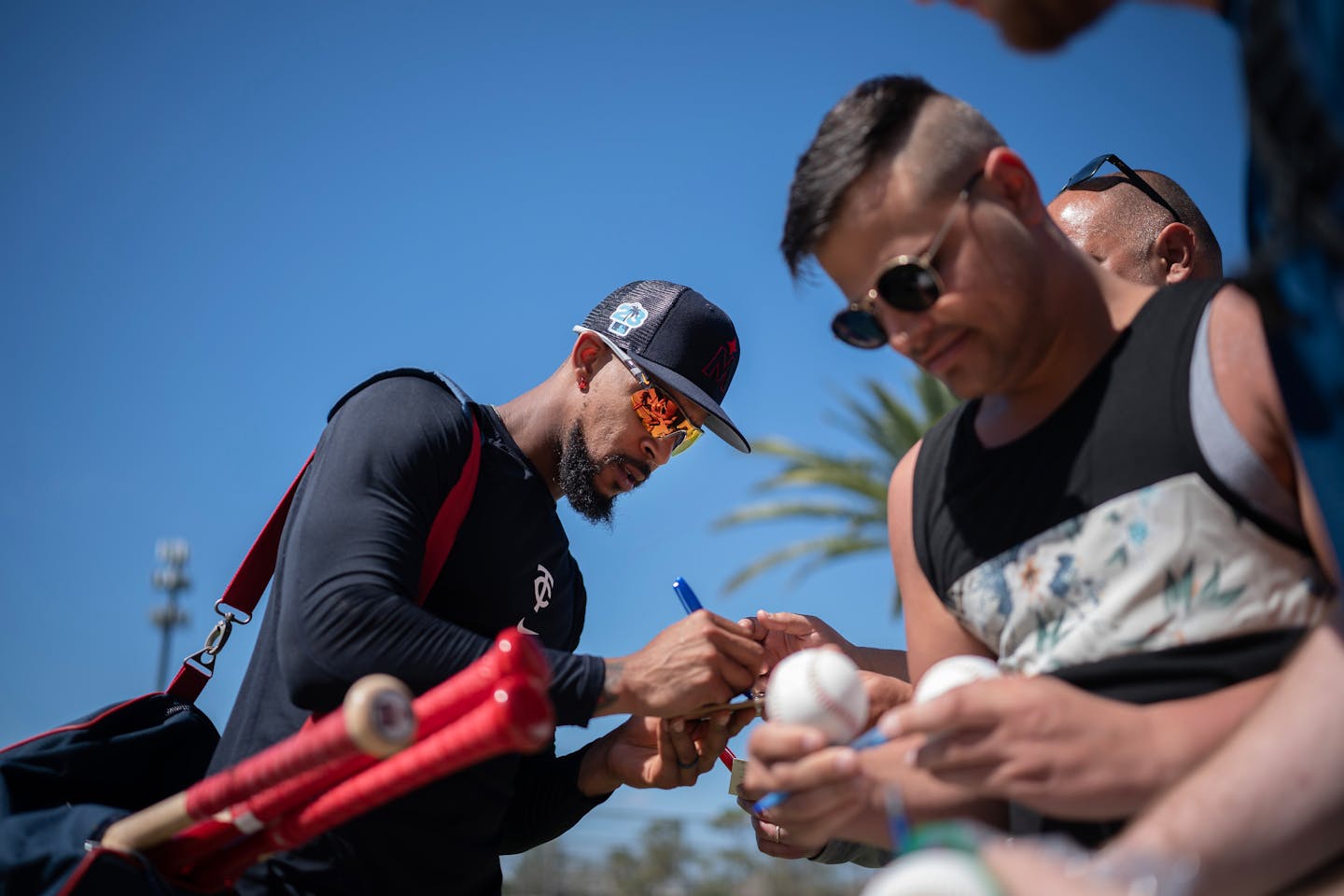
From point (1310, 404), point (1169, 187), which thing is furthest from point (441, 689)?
point (1169, 187)

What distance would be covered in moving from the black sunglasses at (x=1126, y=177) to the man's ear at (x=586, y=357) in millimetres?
2273

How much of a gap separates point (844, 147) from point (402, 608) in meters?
1.67

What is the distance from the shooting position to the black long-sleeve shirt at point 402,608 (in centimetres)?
304

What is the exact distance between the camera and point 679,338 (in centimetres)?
435

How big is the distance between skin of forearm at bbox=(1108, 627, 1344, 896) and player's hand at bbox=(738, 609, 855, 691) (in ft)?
6.74

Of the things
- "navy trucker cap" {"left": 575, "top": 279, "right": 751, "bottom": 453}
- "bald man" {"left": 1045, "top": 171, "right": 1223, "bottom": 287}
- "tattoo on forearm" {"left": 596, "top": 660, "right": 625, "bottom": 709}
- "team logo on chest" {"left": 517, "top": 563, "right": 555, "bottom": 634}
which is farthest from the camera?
"bald man" {"left": 1045, "top": 171, "right": 1223, "bottom": 287}

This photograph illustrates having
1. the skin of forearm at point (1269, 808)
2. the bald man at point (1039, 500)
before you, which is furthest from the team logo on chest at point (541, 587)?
the skin of forearm at point (1269, 808)

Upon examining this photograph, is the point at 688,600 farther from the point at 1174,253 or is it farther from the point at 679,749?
the point at 1174,253

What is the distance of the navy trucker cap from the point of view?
430 cm

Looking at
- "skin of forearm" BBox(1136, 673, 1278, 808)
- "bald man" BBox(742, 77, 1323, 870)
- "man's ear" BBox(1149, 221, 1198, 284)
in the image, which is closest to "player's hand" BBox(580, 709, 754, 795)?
"bald man" BBox(742, 77, 1323, 870)

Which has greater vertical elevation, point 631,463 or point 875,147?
point 875,147

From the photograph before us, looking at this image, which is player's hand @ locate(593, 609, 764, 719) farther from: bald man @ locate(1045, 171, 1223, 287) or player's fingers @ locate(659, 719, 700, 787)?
bald man @ locate(1045, 171, 1223, 287)

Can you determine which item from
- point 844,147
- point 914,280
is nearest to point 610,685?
point 914,280

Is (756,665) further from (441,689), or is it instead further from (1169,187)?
(1169,187)
